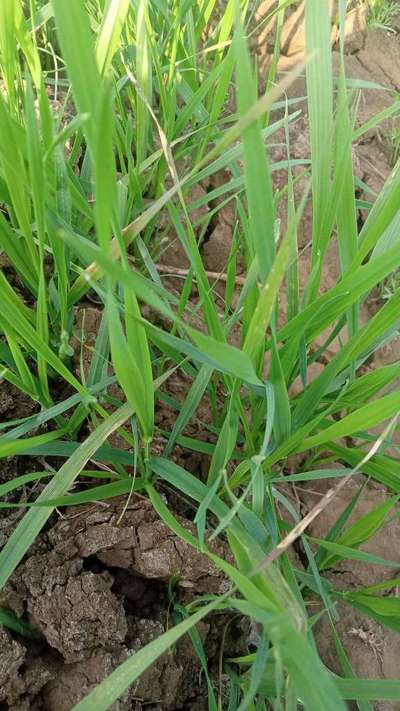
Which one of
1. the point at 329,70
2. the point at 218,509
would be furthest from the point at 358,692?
the point at 329,70

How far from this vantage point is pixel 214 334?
662 millimetres

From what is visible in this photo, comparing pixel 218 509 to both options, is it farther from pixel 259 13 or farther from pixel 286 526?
pixel 259 13

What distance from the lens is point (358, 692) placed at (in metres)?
0.59

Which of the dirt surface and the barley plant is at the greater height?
the barley plant

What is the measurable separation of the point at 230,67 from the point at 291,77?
0.53 metres

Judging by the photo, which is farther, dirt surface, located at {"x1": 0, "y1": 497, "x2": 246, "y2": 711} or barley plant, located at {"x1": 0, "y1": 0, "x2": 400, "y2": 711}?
dirt surface, located at {"x1": 0, "y1": 497, "x2": 246, "y2": 711}

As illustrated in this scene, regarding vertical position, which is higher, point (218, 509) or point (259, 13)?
point (259, 13)

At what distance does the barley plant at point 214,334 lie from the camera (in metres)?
0.47

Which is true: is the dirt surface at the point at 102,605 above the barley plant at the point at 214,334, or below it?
below

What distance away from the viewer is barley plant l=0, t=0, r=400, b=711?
47 cm

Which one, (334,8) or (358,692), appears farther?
(334,8)

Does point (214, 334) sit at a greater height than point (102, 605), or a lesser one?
greater

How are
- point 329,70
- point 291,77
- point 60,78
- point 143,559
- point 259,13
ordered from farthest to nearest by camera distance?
point 259,13 < point 60,78 < point 143,559 < point 329,70 < point 291,77

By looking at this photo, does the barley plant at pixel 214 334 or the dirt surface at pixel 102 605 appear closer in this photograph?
the barley plant at pixel 214 334
